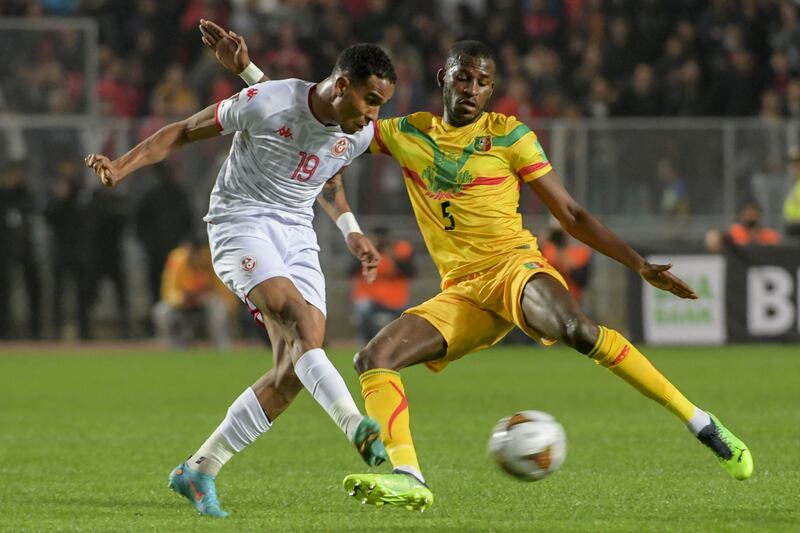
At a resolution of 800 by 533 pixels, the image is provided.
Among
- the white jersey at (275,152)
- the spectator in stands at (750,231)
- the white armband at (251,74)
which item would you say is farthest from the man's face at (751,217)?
the white jersey at (275,152)

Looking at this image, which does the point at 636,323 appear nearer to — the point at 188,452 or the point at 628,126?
the point at 628,126

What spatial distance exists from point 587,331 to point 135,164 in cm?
219

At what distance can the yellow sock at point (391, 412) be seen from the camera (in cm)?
658

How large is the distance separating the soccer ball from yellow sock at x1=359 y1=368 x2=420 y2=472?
1.32ft

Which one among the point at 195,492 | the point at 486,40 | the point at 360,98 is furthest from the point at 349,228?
the point at 486,40

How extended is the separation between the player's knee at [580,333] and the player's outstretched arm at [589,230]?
35 centimetres

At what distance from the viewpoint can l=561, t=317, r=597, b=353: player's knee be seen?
271 inches

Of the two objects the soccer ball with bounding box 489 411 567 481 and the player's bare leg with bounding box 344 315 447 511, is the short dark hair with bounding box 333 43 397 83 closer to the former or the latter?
the player's bare leg with bounding box 344 315 447 511

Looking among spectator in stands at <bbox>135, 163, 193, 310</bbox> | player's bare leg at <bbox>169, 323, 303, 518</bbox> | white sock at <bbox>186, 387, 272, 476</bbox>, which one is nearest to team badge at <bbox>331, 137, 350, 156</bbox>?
player's bare leg at <bbox>169, 323, 303, 518</bbox>

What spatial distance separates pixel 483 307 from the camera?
736cm

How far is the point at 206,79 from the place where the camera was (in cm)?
2075

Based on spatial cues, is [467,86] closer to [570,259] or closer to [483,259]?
[483,259]

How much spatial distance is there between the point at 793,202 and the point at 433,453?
10930mm

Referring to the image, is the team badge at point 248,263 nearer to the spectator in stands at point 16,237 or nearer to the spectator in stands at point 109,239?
the spectator in stands at point 109,239
